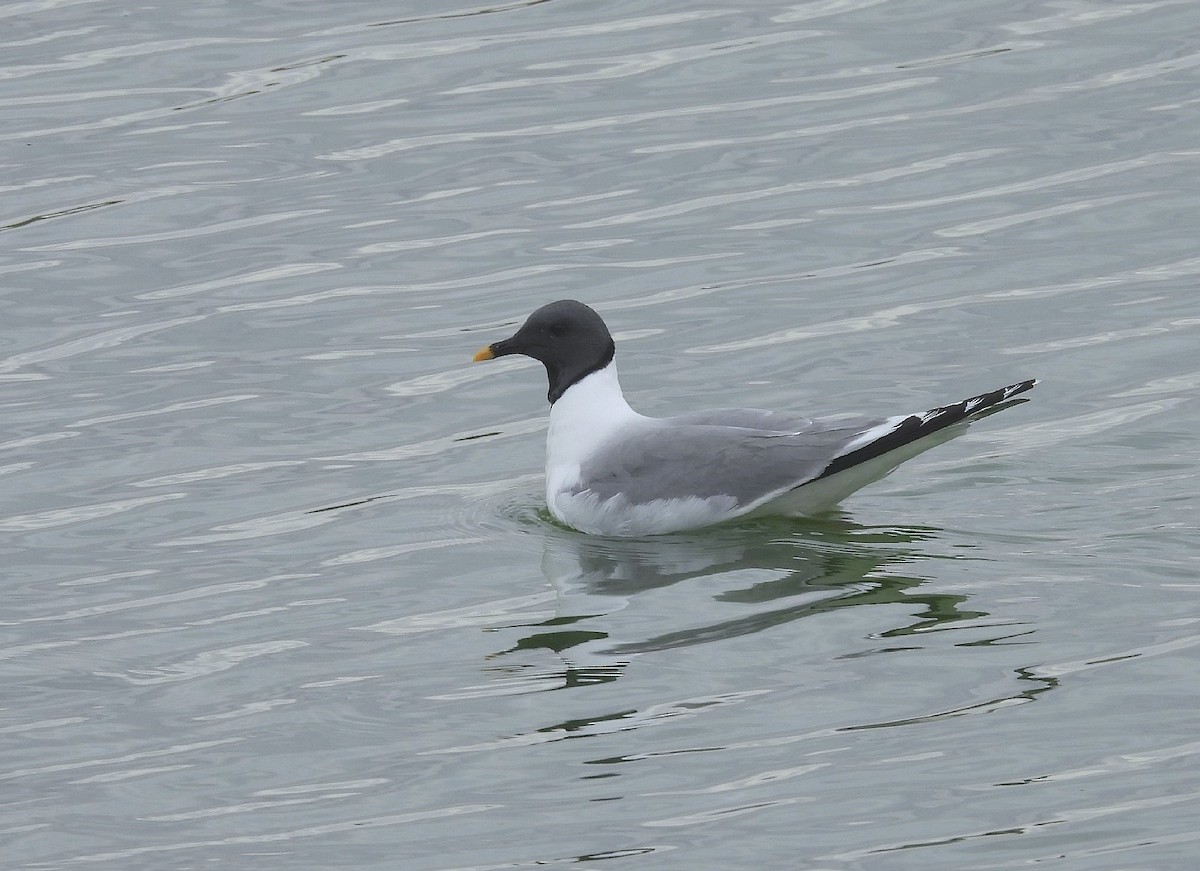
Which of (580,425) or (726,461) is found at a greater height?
(580,425)

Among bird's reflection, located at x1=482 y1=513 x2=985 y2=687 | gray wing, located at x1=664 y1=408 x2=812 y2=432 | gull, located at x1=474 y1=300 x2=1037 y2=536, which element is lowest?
bird's reflection, located at x1=482 y1=513 x2=985 y2=687

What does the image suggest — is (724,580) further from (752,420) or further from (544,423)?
(544,423)

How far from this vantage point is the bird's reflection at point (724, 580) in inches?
353

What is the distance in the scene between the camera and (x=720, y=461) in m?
10.4

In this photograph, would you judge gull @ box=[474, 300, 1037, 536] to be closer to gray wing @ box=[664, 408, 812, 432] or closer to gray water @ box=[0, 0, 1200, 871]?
gray wing @ box=[664, 408, 812, 432]

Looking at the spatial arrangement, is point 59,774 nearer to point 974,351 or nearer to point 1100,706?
point 1100,706

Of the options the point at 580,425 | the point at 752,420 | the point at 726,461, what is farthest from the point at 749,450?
the point at 580,425

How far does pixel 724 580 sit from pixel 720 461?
81 cm

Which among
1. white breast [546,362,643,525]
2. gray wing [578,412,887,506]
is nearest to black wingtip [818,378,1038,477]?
gray wing [578,412,887,506]

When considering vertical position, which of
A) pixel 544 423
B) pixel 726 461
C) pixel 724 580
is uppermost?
pixel 726 461

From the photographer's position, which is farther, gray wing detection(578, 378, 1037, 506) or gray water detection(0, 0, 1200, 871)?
gray wing detection(578, 378, 1037, 506)

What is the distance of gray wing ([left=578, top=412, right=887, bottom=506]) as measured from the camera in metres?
10.2

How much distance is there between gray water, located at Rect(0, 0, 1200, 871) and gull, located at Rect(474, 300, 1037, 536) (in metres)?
0.18

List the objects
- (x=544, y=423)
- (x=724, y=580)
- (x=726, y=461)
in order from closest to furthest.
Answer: (x=724, y=580), (x=726, y=461), (x=544, y=423)
